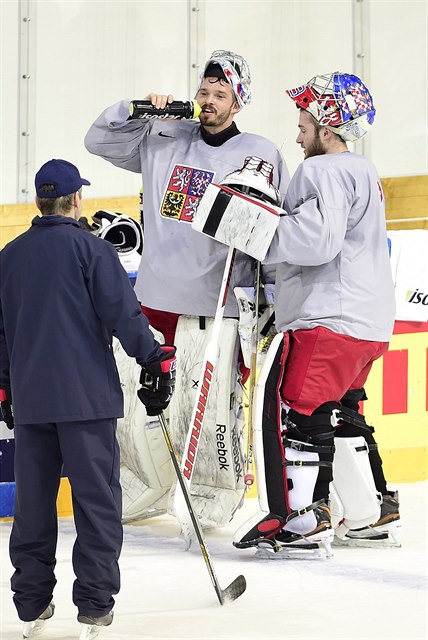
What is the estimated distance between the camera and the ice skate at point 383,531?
11.6ft

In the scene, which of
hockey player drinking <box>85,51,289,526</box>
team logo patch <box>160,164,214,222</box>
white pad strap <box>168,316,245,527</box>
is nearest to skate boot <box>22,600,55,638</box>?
white pad strap <box>168,316,245,527</box>

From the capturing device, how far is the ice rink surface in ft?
8.41

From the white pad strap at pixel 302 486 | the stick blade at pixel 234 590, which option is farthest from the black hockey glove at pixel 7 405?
the white pad strap at pixel 302 486

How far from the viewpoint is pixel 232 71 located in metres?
3.62

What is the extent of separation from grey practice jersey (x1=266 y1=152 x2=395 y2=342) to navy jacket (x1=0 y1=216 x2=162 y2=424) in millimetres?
822

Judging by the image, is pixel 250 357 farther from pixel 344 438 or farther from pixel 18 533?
pixel 18 533

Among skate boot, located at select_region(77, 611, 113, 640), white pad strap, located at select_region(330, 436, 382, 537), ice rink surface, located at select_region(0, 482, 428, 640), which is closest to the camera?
skate boot, located at select_region(77, 611, 113, 640)

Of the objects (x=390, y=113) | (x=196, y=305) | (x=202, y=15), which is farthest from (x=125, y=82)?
(x=196, y=305)

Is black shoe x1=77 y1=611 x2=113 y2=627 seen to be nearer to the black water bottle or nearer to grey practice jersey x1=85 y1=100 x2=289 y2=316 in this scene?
grey practice jersey x1=85 y1=100 x2=289 y2=316

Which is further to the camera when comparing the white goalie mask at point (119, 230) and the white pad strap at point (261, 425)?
the white goalie mask at point (119, 230)

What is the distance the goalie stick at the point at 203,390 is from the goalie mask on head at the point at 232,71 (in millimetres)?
556

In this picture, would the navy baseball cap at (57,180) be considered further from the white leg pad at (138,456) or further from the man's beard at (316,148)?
the white leg pad at (138,456)

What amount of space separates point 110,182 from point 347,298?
11.4 ft

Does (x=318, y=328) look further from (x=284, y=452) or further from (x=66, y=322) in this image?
(x=66, y=322)
